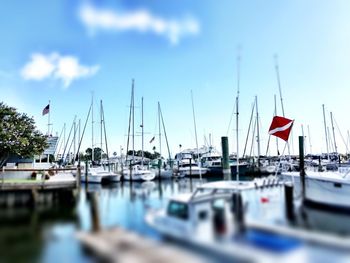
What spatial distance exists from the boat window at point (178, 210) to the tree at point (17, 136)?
28.1 metres

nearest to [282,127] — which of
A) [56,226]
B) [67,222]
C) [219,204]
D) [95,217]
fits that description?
[219,204]

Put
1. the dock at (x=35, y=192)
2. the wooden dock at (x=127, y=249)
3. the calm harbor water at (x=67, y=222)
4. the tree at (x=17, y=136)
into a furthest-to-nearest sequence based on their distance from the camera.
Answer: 1. the tree at (x=17, y=136)
2. the dock at (x=35, y=192)
3. the calm harbor water at (x=67, y=222)
4. the wooden dock at (x=127, y=249)

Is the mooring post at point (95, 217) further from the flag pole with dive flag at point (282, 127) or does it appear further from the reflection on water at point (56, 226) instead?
the flag pole with dive flag at point (282, 127)

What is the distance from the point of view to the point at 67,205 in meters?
24.0

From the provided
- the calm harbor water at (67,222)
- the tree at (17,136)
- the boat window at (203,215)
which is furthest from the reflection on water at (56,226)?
the tree at (17,136)

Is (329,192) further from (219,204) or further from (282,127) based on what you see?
(219,204)

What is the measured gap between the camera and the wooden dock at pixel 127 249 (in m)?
8.69

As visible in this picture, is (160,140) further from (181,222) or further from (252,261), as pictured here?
(252,261)

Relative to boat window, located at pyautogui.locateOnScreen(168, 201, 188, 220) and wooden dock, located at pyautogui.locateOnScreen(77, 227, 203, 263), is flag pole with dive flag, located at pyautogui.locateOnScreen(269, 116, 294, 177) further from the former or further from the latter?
wooden dock, located at pyautogui.locateOnScreen(77, 227, 203, 263)

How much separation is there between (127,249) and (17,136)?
31804mm

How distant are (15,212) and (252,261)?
1968 cm

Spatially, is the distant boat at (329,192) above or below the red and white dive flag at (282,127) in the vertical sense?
below

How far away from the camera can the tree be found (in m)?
34.5

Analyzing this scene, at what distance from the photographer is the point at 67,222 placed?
1791 cm
